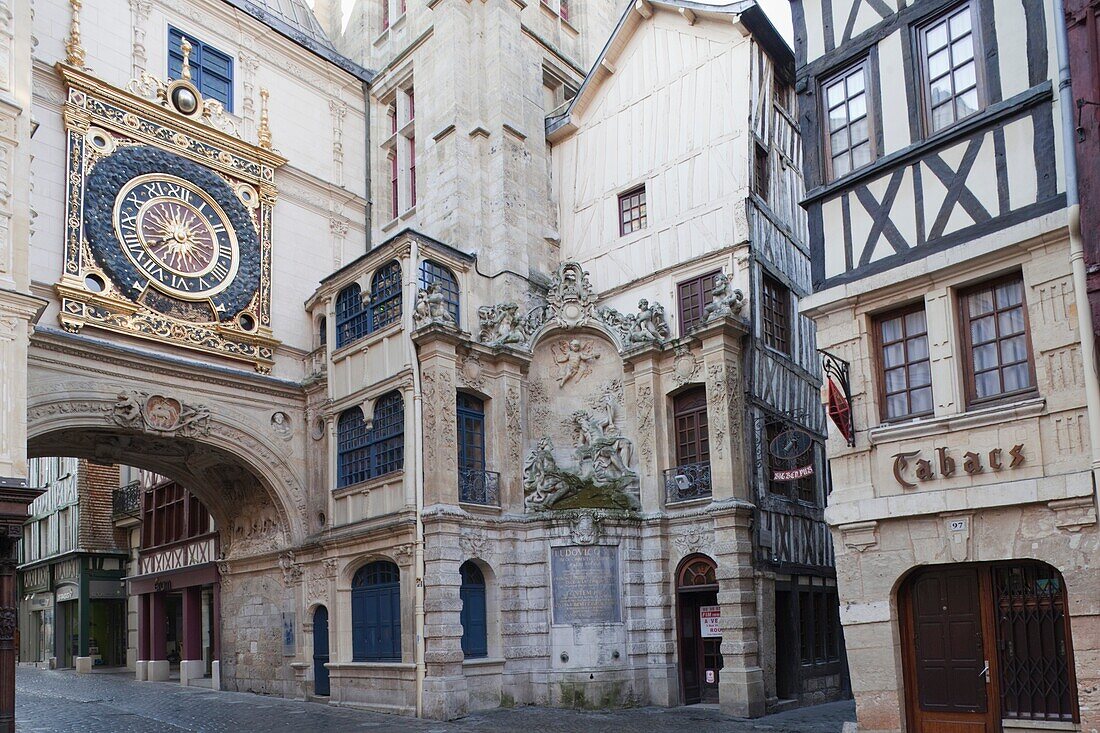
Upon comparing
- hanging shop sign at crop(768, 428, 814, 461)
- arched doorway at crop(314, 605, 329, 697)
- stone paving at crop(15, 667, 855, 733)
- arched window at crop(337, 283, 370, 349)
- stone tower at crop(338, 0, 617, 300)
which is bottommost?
stone paving at crop(15, 667, 855, 733)

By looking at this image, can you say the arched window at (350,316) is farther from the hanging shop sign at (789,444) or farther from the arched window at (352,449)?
the hanging shop sign at (789,444)

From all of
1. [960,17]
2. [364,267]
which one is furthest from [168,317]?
[960,17]

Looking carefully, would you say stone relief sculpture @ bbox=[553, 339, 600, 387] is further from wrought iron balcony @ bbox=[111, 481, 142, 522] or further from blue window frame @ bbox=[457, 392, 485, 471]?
wrought iron balcony @ bbox=[111, 481, 142, 522]

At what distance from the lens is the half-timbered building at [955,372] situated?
30.1 ft

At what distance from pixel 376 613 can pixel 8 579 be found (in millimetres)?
6763

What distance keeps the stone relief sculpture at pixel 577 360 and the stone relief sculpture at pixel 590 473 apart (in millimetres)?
801

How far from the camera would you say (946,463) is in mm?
9828

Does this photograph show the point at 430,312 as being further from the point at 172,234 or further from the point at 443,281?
the point at 172,234

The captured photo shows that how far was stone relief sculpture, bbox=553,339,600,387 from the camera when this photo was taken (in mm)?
18750

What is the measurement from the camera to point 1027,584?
9.48 meters

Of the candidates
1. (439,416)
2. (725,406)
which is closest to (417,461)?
(439,416)

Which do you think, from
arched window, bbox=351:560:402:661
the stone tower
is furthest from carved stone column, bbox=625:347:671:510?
arched window, bbox=351:560:402:661

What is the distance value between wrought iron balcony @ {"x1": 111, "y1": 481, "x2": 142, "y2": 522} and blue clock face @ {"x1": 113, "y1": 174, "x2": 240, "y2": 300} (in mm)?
12636

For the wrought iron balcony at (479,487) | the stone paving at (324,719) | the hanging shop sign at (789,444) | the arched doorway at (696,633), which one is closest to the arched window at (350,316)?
the wrought iron balcony at (479,487)
